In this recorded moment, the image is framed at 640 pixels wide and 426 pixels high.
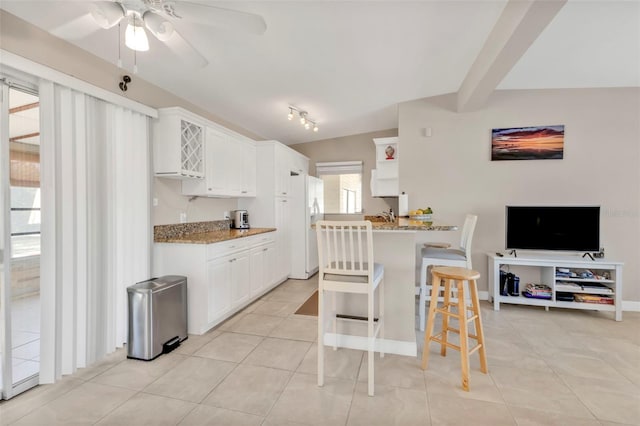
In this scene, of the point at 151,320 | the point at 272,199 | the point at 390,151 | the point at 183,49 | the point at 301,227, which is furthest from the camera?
the point at 301,227

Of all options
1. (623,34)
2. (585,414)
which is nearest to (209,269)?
(585,414)

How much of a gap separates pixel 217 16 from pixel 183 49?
1.18 feet

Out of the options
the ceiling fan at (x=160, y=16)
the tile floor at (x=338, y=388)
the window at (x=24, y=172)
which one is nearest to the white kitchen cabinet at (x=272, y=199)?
the tile floor at (x=338, y=388)

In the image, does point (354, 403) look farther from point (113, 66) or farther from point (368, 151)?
point (368, 151)

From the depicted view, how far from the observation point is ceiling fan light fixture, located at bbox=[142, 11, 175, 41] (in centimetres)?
158

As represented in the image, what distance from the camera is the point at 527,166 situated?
12.4 feet

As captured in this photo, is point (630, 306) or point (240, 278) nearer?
point (240, 278)

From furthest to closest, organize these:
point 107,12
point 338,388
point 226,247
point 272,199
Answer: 1. point 272,199
2. point 226,247
3. point 338,388
4. point 107,12

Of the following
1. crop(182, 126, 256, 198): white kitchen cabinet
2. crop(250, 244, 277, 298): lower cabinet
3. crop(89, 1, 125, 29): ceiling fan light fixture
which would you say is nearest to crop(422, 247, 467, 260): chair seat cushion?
crop(250, 244, 277, 298): lower cabinet

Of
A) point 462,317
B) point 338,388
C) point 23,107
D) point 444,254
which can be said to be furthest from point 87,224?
point 444,254

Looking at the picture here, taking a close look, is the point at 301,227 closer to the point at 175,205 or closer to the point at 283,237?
the point at 283,237

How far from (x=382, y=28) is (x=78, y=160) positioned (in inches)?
103

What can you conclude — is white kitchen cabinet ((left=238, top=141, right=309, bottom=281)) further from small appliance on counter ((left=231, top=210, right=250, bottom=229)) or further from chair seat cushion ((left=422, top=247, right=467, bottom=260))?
chair seat cushion ((left=422, top=247, right=467, bottom=260))

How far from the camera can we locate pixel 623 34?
8.78 ft
